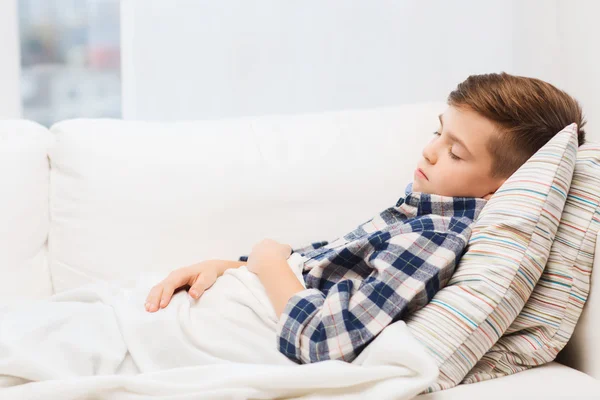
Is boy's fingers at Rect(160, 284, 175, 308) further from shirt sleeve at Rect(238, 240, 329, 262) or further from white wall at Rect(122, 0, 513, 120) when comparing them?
white wall at Rect(122, 0, 513, 120)

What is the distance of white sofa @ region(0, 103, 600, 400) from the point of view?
1.37 metres

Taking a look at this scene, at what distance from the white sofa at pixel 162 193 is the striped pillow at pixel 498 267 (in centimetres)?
45

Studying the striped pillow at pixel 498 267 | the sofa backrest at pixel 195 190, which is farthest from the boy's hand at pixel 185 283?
the striped pillow at pixel 498 267

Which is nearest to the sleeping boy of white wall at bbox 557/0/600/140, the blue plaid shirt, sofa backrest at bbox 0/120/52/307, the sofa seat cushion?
the blue plaid shirt

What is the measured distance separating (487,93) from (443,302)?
0.39m

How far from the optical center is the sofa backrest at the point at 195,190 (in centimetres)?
137

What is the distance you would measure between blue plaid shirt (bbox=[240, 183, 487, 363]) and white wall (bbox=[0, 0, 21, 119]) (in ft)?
5.03

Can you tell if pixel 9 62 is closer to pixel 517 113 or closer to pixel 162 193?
pixel 162 193

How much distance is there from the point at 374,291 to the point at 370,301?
0.6 inches

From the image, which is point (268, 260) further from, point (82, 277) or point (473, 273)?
point (82, 277)

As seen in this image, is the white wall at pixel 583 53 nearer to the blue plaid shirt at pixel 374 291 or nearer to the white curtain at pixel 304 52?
the white curtain at pixel 304 52

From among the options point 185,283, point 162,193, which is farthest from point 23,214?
point 185,283

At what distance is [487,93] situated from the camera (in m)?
1.13

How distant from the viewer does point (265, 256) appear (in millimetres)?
1120
